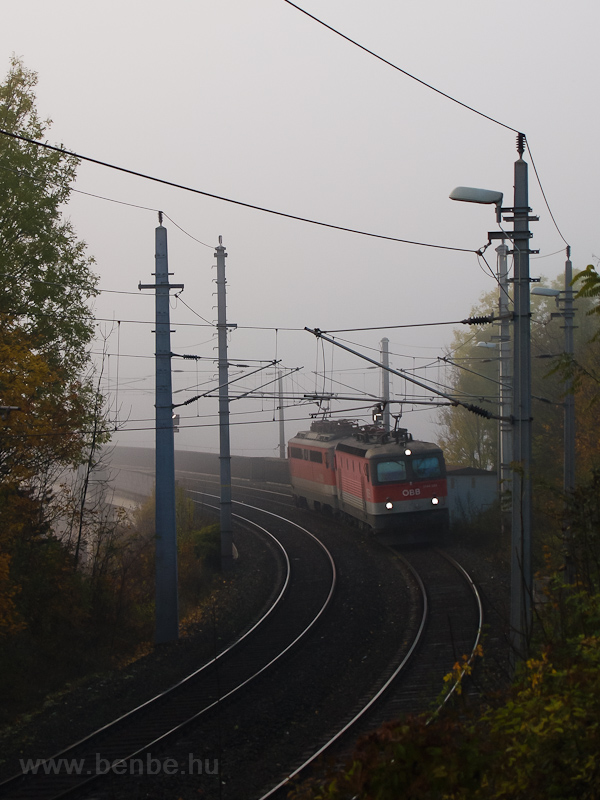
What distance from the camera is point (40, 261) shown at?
1758cm

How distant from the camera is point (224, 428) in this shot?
21250 millimetres

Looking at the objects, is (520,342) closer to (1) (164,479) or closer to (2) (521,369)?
(2) (521,369)

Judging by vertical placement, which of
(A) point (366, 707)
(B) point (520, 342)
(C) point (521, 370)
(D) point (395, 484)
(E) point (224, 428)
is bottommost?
(A) point (366, 707)

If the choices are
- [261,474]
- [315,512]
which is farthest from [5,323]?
[261,474]

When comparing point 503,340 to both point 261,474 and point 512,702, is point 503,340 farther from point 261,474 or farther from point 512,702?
point 261,474

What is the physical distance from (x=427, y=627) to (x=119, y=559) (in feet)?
26.6

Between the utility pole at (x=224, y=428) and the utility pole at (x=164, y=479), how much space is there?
17.0ft

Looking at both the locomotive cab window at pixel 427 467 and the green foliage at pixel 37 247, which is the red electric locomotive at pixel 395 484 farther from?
the green foliage at pixel 37 247

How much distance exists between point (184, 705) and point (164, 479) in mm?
5279

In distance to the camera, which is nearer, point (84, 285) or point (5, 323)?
point (5, 323)

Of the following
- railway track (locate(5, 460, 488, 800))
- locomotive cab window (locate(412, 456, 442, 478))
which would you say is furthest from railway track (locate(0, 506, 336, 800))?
locomotive cab window (locate(412, 456, 442, 478))

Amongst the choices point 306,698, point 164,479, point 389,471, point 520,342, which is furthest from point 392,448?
point 520,342

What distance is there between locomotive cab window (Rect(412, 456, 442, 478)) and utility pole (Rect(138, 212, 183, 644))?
935 cm

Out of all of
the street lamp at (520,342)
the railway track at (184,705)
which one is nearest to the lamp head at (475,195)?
the street lamp at (520,342)
